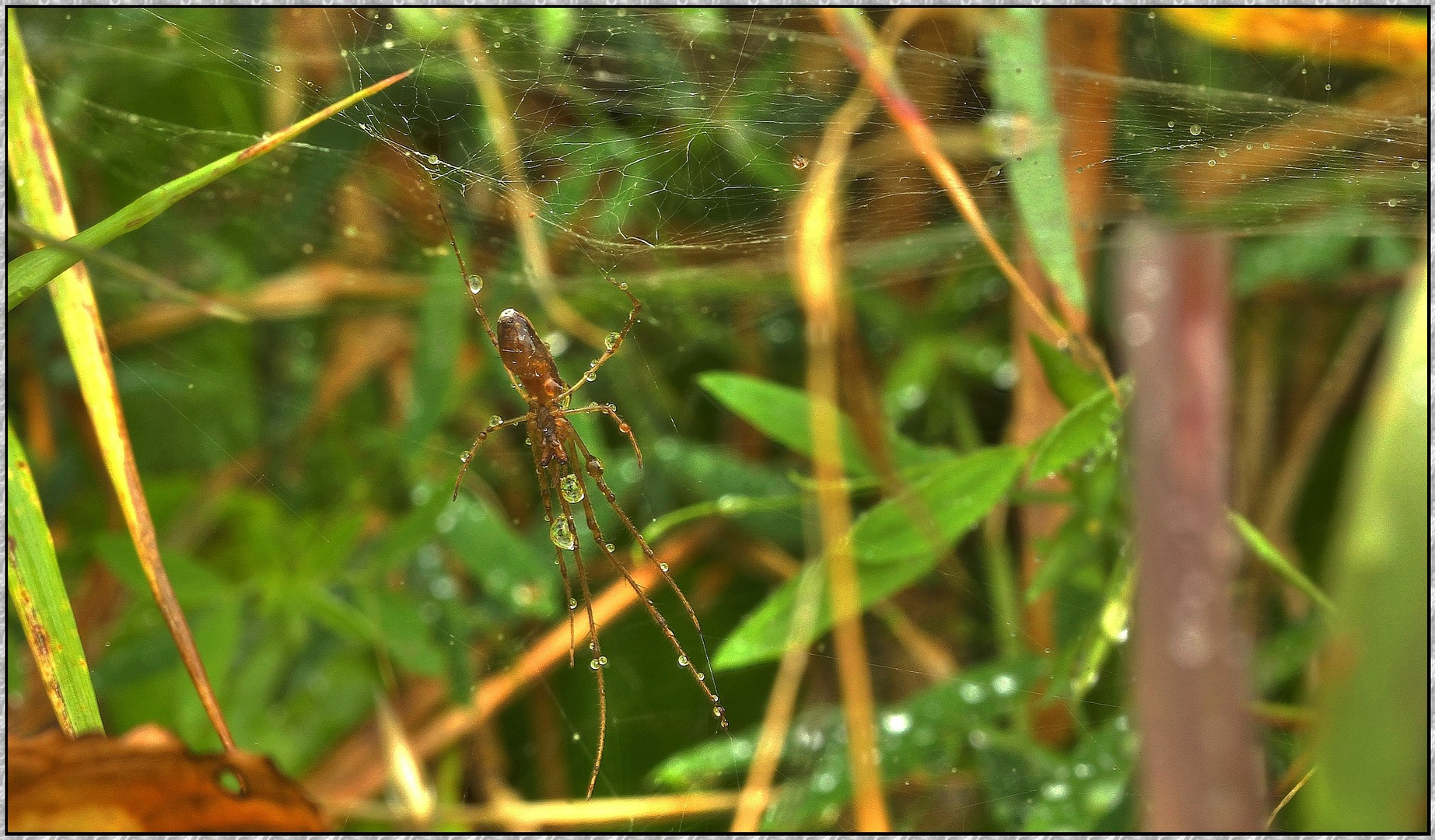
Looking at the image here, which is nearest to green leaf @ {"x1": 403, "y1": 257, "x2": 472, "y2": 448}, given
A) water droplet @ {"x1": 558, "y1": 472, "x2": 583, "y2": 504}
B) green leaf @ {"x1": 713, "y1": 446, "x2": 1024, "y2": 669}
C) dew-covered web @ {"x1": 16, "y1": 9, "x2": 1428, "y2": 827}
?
dew-covered web @ {"x1": 16, "y1": 9, "x2": 1428, "y2": 827}

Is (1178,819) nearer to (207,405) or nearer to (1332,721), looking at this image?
(1332,721)

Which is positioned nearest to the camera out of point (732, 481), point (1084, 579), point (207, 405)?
point (1084, 579)

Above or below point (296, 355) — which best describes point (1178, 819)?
below

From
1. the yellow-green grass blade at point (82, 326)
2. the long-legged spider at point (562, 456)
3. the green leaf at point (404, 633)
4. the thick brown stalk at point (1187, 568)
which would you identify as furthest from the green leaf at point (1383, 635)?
the green leaf at point (404, 633)

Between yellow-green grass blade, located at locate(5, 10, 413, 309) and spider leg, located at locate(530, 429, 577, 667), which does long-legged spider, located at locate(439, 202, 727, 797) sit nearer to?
spider leg, located at locate(530, 429, 577, 667)

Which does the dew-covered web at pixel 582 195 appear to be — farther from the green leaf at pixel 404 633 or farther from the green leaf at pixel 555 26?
the green leaf at pixel 404 633

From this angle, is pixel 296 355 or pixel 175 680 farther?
pixel 296 355

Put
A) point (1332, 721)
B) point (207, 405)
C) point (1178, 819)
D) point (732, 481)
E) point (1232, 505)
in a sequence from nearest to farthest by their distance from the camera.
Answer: point (1332, 721), point (1178, 819), point (1232, 505), point (732, 481), point (207, 405)

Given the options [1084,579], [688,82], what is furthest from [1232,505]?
[688,82]
